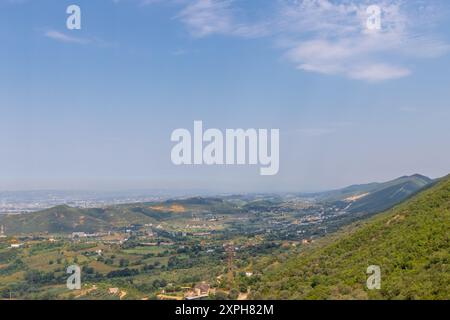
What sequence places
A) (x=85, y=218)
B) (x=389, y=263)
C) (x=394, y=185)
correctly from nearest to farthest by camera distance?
(x=389, y=263)
(x=85, y=218)
(x=394, y=185)

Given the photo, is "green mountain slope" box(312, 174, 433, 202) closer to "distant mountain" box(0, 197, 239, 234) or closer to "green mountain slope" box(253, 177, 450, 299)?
"distant mountain" box(0, 197, 239, 234)

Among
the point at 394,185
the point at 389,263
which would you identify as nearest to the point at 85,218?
the point at 389,263

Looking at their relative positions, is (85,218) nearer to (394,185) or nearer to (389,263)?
(389,263)

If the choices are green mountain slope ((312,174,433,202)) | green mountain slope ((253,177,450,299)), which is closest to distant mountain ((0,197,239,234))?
green mountain slope ((253,177,450,299))

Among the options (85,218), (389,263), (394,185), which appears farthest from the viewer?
(394,185)

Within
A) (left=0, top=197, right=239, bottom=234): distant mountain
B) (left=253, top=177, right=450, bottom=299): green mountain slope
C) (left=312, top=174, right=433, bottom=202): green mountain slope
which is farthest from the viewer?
(left=312, top=174, right=433, bottom=202): green mountain slope

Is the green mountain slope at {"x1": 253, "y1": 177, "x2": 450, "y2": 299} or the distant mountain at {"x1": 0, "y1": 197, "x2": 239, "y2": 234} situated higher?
the green mountain slope at {"x1": 253, "y1": 177, "x2": 450, "y2": 299}

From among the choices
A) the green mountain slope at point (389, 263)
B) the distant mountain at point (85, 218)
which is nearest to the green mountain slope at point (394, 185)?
the distant mountain at point (85, 218)

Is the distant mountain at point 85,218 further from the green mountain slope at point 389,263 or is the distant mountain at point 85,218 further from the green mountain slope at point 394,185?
the green mountain slope at point 394,185
